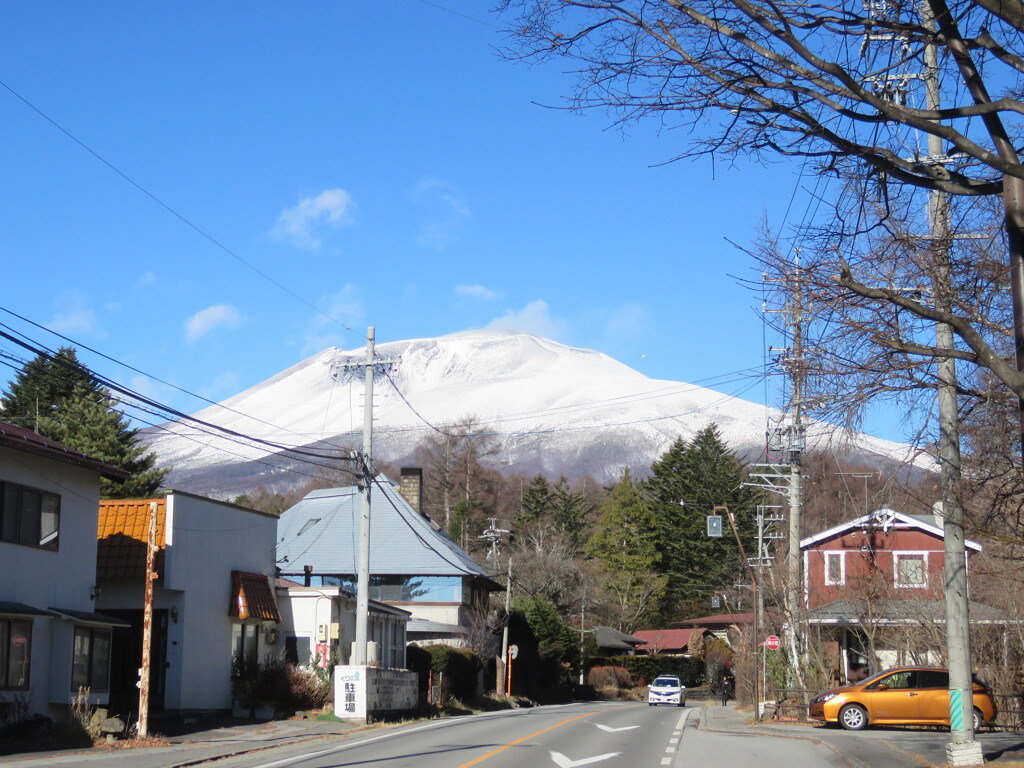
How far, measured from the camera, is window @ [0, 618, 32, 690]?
20.6 m

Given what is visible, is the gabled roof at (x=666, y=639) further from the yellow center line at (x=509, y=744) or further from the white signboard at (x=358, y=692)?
the yellow center line at (x=509, y=744)

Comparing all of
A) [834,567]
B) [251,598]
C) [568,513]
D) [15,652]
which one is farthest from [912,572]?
[568,513]

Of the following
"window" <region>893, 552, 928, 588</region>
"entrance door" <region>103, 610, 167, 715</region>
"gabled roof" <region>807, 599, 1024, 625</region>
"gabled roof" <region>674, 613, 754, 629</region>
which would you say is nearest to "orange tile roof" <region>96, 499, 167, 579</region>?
"entrance door" <region>103, 610, 167, 715</region>

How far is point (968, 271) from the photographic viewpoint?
11.1 meters

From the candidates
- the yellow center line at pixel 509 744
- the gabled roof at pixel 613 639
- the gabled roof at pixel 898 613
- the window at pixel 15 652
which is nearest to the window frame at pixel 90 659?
the window at pixel 15 652

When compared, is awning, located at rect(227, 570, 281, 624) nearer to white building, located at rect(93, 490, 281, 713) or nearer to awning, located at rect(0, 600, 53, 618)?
white building, located at rect(93, 490, 281, 713)

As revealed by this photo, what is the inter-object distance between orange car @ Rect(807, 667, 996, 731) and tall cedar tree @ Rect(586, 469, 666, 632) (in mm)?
58779

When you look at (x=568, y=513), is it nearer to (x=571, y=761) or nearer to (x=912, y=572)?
(x=912, y=572)

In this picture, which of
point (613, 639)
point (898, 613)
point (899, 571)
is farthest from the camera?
point (613, 639)

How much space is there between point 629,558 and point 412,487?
3486 cm

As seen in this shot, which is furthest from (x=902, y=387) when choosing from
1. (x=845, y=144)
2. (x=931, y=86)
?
(x=931, y=86)

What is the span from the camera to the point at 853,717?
26109mm

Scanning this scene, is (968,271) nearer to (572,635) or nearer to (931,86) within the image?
(931,86)

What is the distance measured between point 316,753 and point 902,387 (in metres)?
12.6
